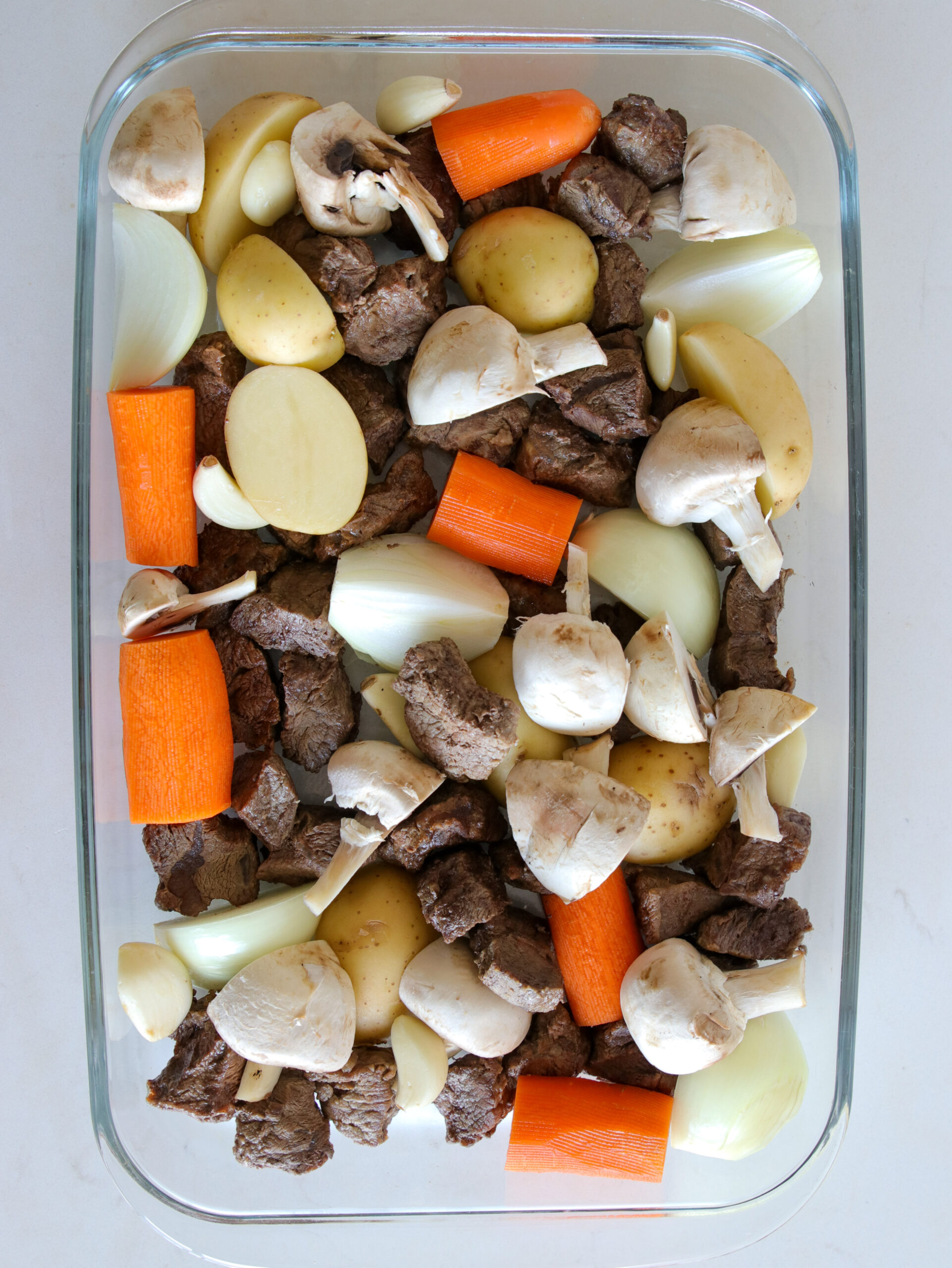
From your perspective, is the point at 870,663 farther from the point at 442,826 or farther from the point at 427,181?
the point at 427,181

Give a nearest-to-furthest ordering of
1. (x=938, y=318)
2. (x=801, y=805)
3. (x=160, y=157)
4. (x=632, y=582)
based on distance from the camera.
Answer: (x=160, y=157) → (x=632, y=582) → (x=801, y=805) → (x=938, y=318)

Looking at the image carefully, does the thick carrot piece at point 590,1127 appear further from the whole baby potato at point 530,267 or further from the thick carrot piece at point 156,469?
the whole baby potato at point 530,267

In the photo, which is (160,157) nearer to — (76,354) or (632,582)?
(76,354)

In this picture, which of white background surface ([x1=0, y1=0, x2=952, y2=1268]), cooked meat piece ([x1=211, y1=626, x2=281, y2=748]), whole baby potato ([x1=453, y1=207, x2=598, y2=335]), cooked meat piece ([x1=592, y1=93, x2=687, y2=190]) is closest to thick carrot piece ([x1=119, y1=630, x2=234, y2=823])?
cooked meat piece ([x1=211, y1=626, x2=281, y2=748])

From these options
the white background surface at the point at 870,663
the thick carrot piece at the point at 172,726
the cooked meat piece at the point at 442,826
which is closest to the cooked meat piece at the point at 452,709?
the cooked meat piece at the point at 442,826

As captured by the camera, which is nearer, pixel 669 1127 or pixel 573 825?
pixel 573 825

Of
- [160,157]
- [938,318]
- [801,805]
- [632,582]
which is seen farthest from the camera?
[938,318]

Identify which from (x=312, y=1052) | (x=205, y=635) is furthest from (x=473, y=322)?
(x=312, y=1052)
